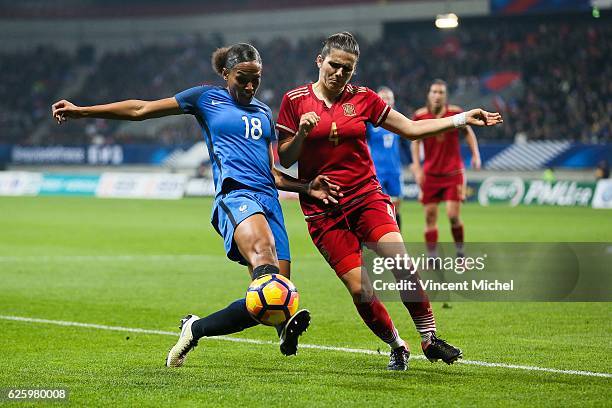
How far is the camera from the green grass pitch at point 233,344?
6762mm

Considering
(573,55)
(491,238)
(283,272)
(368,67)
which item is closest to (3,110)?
(368,67)

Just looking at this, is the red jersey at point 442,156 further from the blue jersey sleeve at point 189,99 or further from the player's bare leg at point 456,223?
the blue jersey sleeve at point 189,99

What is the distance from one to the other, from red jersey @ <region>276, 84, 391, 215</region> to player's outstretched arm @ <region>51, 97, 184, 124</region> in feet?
2.88

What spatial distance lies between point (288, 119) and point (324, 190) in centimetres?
60

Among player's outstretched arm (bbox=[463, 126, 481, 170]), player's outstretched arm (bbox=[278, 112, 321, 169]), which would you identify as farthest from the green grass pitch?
player's outstretched arm (bbox=[463, 126, 481, 170])

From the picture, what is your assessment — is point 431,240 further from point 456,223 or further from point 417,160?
point 417,160

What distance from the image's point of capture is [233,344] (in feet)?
30.0

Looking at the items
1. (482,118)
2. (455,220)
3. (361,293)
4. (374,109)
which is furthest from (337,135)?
(455,220)

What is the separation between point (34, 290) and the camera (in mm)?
13406

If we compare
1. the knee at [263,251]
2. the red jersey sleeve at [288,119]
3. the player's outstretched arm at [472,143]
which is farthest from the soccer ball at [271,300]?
the player's outstretched arm at [472,143]

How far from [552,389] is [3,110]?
176ft

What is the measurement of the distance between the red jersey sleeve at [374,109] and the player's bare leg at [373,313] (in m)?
1.11

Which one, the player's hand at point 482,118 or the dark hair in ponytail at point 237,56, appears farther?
the dark hair in ponytail at point 237,56

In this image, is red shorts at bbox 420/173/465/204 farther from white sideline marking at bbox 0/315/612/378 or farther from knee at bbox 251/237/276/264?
knee at bbox 251/237/276/264
